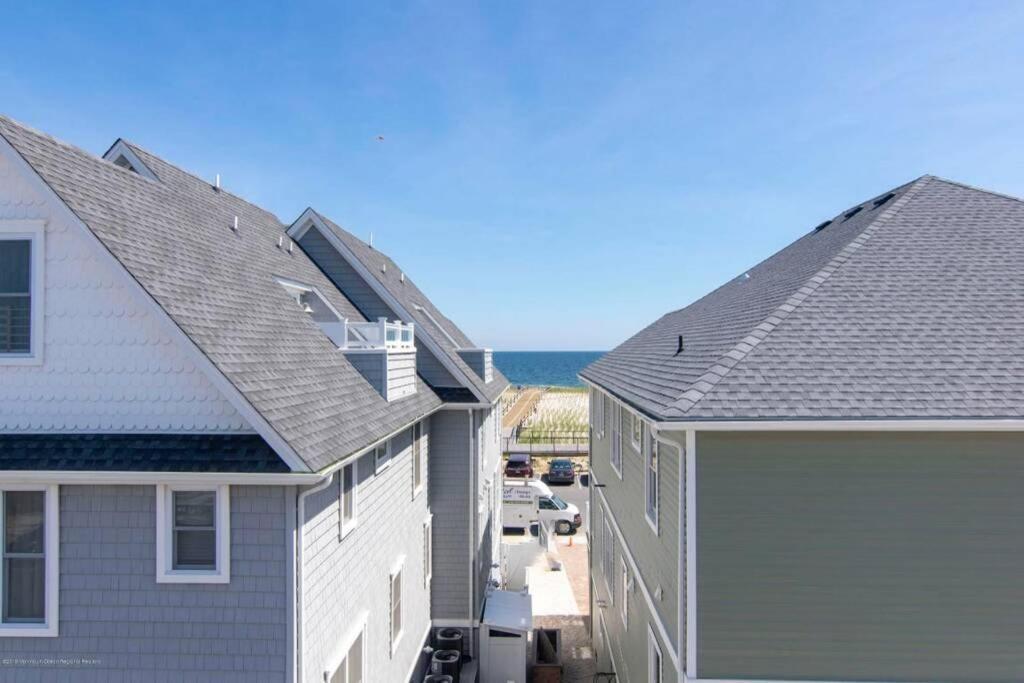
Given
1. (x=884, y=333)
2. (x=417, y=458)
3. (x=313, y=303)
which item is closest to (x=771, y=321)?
(x=884, y=333)

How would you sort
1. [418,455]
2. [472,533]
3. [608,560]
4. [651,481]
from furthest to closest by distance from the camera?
[608,560]
[472,533]
[418,455]
[651,481]

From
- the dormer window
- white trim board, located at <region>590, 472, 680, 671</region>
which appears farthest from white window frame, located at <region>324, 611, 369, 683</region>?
the dormer window

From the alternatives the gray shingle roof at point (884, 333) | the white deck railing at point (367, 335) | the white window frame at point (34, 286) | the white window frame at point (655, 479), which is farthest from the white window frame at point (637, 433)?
the white window frame at point (34, 286)

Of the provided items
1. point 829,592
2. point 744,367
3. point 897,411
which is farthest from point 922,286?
point 829,592

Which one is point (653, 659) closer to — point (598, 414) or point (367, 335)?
point (367, 335)

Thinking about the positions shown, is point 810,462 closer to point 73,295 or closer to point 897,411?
point 897,411

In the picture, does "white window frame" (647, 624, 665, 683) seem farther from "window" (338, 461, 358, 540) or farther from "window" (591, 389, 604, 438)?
"window" (591, 389, 604, 438)

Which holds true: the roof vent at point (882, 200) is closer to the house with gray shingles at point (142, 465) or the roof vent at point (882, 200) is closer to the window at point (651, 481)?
the window at point (651, 481)
